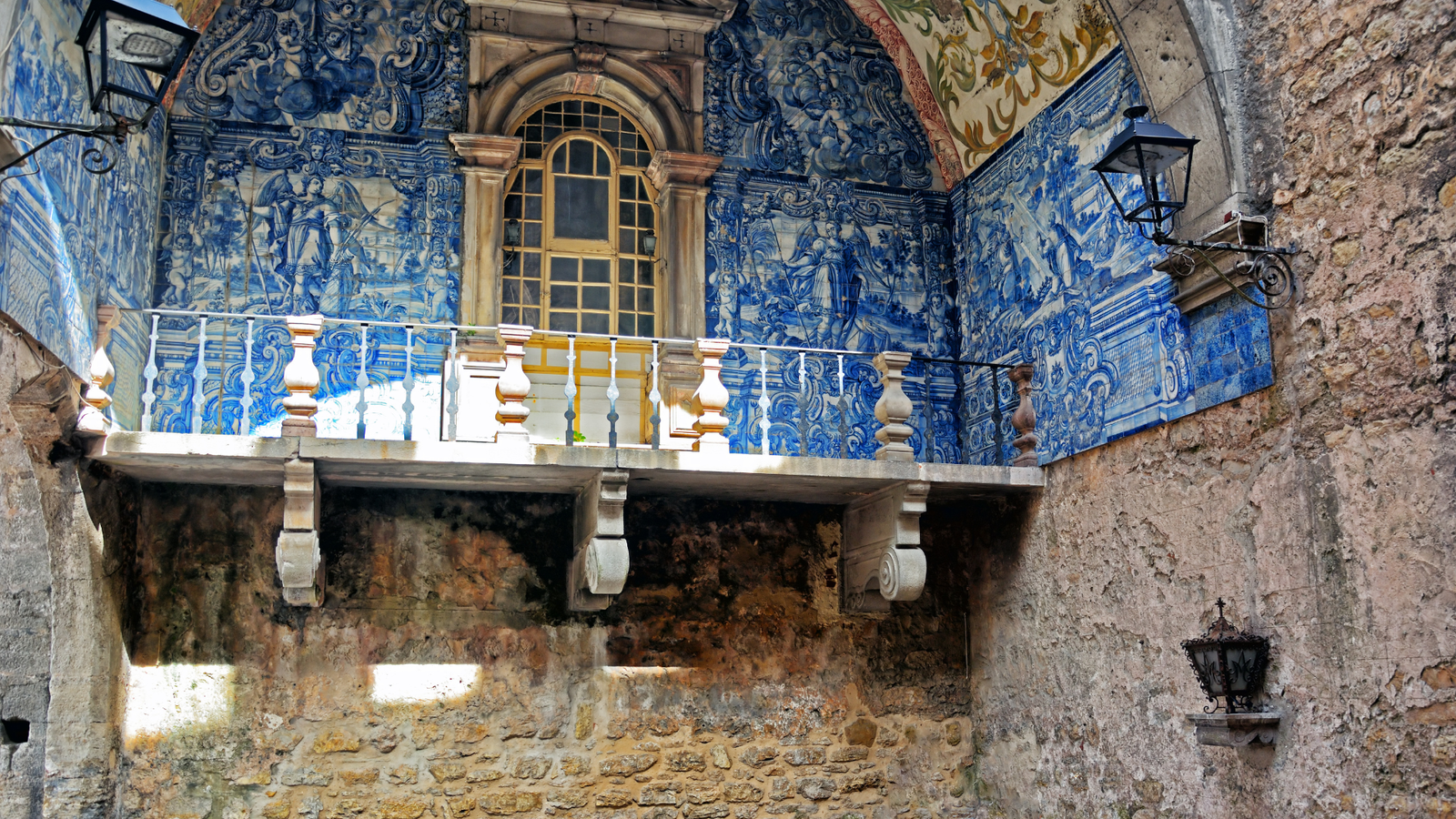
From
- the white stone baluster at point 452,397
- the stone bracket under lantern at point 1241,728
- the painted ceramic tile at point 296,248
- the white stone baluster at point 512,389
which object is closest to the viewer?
the stone bracket under lantern at point 1241,728

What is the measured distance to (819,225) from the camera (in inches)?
325

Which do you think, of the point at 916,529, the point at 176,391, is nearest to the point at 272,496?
the point at 176,391

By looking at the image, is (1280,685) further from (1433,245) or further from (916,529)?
(916,529)

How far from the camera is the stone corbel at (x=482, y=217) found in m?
7.70

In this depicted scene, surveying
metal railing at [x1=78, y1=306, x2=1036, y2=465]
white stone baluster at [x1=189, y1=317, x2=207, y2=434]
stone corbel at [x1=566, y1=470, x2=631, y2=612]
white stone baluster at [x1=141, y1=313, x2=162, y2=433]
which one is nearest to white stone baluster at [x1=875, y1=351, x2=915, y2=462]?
metal railing at [x1=78, y1=306, x2=1036, y2=465]

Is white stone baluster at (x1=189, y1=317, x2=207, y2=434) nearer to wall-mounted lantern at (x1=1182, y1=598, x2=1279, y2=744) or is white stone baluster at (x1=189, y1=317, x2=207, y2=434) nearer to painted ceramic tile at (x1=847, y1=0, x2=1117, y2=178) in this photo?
painted ceramic tile at (x1=847, y1=0, x2=1117, y2=178)

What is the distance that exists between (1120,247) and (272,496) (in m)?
4.70

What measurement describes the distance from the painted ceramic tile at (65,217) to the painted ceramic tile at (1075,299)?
4618 millimetres

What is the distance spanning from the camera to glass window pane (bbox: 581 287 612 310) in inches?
316

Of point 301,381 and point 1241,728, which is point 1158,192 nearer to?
point 1241,728

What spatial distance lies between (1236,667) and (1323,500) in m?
0.78

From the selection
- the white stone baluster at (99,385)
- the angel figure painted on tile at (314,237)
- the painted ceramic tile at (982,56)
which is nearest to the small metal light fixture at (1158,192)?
the painted ceramic tile at (982,56)

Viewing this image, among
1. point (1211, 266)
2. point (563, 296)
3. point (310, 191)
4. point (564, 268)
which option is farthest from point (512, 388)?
point (1211, 266)

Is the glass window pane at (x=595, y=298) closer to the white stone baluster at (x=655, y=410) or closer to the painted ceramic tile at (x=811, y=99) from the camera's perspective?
the white stone baluster at (x=655, y=410)
